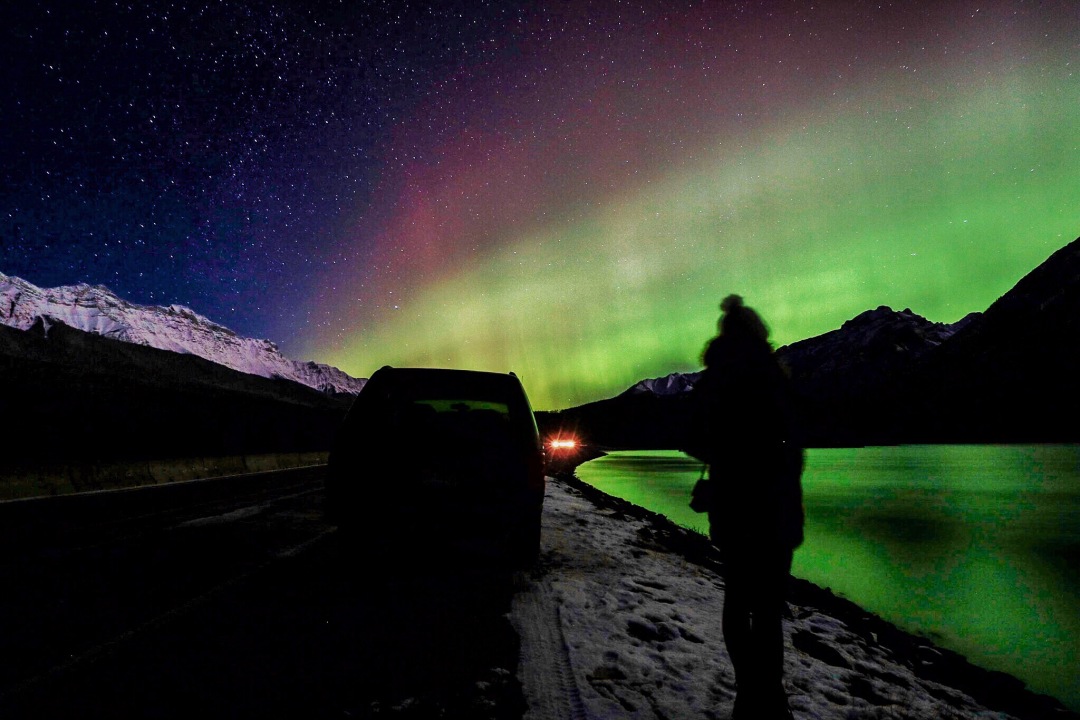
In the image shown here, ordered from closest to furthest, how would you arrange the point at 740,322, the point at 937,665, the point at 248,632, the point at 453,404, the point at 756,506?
the point at 756,506 < the point at 740,322 < the point at 248,632 < the point at 453,404 < the point at 937,665

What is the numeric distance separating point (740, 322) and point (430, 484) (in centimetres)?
239

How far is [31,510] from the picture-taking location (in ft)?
32.9

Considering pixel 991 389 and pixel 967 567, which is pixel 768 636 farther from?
pixel 991 389

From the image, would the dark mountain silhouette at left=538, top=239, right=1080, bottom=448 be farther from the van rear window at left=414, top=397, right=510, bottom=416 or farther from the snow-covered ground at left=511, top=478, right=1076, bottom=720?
the van rear window at left=414, top=397, right=510, bottom=416

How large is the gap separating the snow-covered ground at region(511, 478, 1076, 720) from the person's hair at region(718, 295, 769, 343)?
2.09 m

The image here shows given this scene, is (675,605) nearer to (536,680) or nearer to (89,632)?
(536,680)

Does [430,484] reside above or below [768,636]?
above

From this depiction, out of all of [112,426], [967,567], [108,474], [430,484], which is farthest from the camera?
[112,426]

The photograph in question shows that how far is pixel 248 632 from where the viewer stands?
3.70 meters

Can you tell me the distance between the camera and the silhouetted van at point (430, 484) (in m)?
3.85

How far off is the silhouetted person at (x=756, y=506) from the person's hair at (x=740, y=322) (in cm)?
4

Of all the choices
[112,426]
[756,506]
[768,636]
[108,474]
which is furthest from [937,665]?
[112,426]

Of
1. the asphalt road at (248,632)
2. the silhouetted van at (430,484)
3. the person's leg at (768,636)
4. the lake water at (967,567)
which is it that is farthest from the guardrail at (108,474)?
the lake water at (967,567)

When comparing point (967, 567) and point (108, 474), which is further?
point (108, 474)
